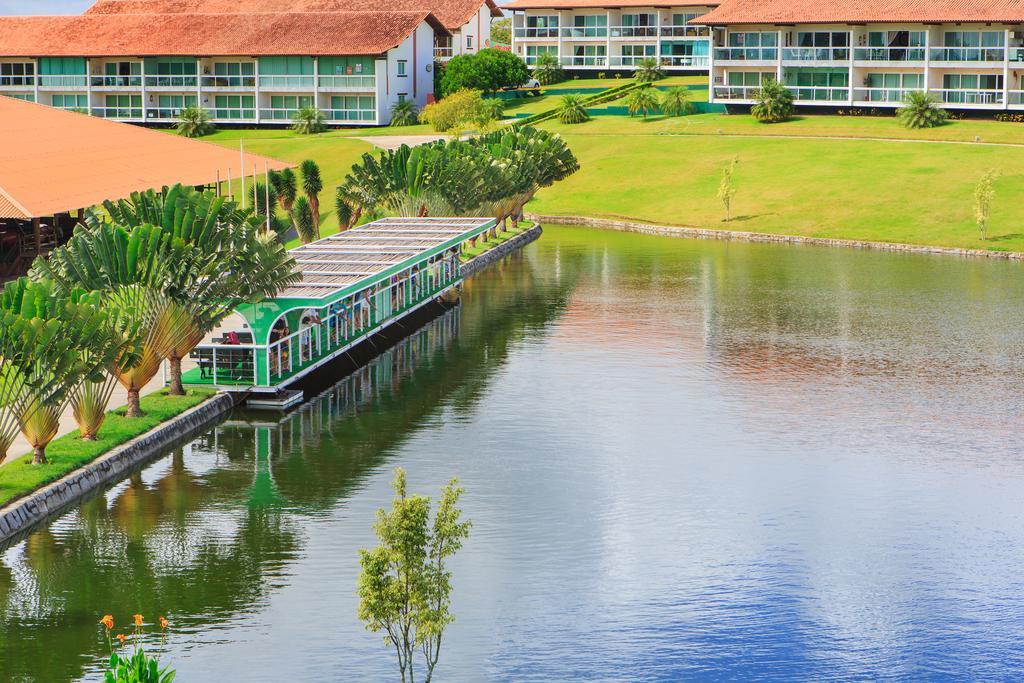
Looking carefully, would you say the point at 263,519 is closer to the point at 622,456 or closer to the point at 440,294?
the point at 622,456

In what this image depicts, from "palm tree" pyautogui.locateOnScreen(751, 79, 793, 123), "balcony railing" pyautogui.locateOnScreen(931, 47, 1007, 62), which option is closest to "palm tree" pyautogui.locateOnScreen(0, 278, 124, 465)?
"palm tree" pyautogui.locateOnScreen(751, 79, 793, 123)

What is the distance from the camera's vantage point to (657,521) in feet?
113

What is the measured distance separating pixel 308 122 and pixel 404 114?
325 inches

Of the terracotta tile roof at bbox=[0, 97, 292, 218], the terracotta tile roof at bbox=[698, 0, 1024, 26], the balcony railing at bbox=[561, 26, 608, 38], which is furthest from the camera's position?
the balcony railing at bbox=[561, 26, 608, 38]

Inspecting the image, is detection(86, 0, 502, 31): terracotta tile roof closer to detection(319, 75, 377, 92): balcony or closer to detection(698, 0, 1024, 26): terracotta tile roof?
detection(319, 75, 377, 92): balcony

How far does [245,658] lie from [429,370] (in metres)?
25.6

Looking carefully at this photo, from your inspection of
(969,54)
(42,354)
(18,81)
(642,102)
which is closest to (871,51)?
(969,54)

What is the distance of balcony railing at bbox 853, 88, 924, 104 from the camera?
11356 cm

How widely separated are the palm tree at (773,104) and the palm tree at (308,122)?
3642 centimetres

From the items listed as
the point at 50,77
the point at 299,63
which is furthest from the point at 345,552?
the point at 50,77

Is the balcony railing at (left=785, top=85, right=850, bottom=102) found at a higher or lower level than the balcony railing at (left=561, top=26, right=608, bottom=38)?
lower

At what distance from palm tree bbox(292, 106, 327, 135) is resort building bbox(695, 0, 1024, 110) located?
107 feet

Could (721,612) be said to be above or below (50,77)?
below

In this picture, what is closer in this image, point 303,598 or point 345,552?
point 303,598
